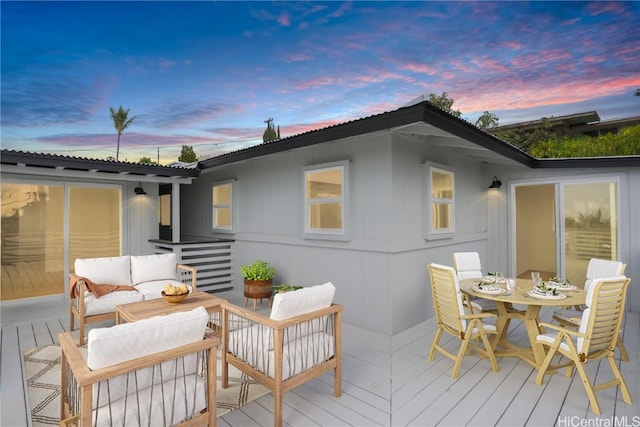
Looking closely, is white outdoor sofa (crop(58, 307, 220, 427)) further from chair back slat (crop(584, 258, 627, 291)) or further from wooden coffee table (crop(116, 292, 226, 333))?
chair back slat (crop(584, 258, 627, 291))

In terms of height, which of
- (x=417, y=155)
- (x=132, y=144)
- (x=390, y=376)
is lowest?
(x=390, y=376)

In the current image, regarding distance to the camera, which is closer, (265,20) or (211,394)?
(211,394)

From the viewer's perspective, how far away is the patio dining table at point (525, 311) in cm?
314

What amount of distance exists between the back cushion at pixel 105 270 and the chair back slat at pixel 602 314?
211 inches

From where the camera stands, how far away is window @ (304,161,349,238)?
489cm

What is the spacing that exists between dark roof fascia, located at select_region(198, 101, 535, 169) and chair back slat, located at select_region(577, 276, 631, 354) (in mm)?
1953

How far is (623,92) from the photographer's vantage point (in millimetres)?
12141

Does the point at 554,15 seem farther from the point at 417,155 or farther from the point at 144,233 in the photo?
the point at 144,233

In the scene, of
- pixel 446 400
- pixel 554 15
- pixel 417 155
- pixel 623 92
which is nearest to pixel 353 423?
pixel 446 400

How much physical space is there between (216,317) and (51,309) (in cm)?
300

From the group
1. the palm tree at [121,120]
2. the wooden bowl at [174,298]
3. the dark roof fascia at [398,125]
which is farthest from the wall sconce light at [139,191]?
the palm tree at [121,120]

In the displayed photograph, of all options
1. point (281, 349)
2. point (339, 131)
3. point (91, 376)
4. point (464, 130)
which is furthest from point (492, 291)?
point (91, 376)

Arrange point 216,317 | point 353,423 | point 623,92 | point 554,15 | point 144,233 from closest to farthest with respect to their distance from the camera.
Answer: point 353,423 < point 216,317 < point 144,233 < point 554,15 < point 623,92

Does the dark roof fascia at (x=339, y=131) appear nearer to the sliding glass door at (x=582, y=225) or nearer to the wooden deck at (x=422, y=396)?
the wooden deck at (x=422, y=396)
